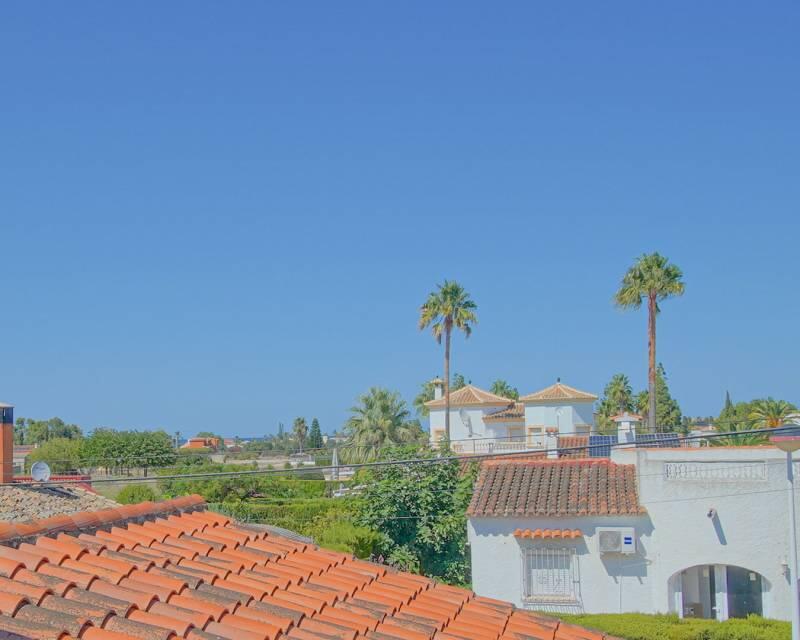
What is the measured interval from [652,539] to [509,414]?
118ft

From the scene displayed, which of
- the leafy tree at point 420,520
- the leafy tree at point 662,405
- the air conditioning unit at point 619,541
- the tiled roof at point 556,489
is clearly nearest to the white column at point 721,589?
the air conditioning unit at point 619,541

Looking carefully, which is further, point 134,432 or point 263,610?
point 134,432

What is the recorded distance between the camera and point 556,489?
23.8 metres

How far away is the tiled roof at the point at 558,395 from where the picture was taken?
→ 51.3m

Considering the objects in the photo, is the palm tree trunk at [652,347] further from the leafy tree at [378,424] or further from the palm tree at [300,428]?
the palm tree at [300,428]

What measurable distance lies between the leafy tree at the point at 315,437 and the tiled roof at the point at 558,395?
5044 centimetres

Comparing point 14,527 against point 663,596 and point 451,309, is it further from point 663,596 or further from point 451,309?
point 451,309

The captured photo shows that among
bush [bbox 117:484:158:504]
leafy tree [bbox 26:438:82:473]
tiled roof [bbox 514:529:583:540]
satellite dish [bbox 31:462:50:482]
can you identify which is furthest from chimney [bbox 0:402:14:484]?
leafy tree [bbox 26:438:82:473]

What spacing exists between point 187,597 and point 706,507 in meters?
18.7

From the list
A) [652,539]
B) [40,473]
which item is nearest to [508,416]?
[652,539]

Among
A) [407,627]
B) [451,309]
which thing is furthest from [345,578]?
[451,309]

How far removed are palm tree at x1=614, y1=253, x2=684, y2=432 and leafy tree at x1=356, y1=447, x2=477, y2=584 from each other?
72.9 ft

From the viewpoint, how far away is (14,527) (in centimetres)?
568

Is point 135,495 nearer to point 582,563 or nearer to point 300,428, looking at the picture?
point 582,563
